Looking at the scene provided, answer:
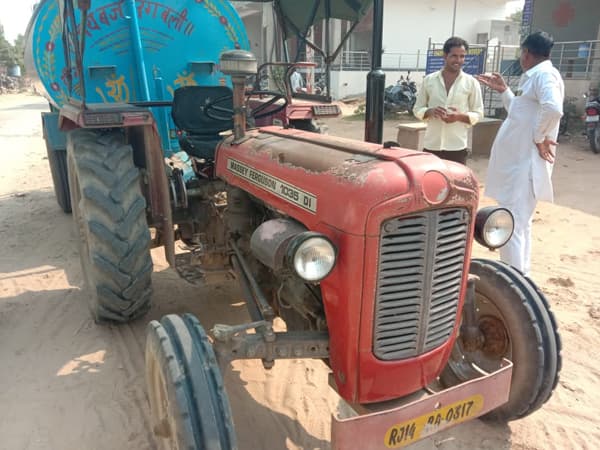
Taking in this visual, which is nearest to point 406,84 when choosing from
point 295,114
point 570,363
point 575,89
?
point 575,89

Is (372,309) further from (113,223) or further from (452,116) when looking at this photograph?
(452,116)

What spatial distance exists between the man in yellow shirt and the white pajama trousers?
765 mm

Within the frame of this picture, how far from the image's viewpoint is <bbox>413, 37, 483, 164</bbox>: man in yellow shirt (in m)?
4.05

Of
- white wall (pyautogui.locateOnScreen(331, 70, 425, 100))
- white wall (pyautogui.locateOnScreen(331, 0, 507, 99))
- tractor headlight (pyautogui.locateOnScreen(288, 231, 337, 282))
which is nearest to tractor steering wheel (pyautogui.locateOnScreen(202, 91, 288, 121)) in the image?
tractor headlight (pyautogui.locateOnScreen(288, 231, 337, 282))

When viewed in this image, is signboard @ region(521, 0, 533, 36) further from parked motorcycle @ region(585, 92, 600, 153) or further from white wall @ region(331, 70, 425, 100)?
parked motorcycle @ region(585, 92, 600, 153)

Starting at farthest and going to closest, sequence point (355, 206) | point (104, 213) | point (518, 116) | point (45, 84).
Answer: point (45, 84), point (518, 116), point (104, 213), point (355, 206)

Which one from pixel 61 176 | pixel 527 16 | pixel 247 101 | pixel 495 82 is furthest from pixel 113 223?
pixel 527 16

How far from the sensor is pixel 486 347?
2.57m

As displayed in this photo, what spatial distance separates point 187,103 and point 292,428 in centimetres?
237

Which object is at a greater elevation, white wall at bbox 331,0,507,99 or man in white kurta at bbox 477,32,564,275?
white wall at bbox 331,0,507,99

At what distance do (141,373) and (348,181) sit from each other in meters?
1.91

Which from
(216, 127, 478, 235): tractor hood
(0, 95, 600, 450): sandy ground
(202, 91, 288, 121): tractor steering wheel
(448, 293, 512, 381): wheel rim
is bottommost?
(0, 95, 600, 450): sandy ground

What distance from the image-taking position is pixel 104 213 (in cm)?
291

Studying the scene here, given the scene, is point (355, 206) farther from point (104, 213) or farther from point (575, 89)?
point (575, 89)
